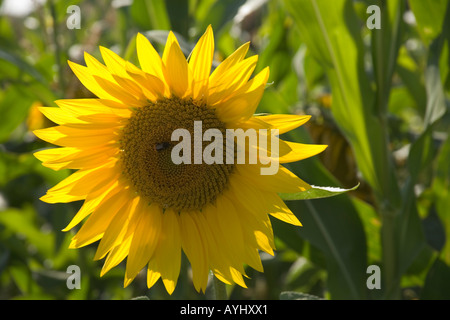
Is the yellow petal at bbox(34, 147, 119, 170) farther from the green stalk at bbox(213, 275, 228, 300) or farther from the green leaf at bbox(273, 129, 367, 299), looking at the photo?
the green leaf at bbox(273, 129, 367, 299)

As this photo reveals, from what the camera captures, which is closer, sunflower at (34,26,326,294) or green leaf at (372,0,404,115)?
sunflower at (34,26,326,294)

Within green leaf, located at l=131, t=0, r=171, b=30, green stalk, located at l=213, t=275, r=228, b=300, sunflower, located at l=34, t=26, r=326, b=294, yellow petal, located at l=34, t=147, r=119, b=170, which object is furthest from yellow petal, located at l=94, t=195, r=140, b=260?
green leaf, located at l=131, t=0, r=171, b=30

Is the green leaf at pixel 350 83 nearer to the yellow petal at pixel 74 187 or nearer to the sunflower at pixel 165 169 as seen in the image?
the sunflower at pixel 165 169

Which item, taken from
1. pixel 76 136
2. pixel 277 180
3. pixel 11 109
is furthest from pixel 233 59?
pixel 11 109

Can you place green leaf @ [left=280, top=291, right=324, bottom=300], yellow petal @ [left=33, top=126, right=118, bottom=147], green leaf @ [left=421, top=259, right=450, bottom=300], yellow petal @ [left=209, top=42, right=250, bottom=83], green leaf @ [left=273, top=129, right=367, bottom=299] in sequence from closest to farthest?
yellow petal @ [left=209, top=42, right=250, bottom=83], yellow petal @ [left=33, top=126, right=118, bottom=147], green leaf @ [left=280, top=291, right=324, bottom=300], green leaf @ [left=421, top=259, right=450, bottom=300], green leaf @ [left=273, top=129, right=367, bottom=299]

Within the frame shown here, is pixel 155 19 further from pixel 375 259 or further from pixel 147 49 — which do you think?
pixel 375 259

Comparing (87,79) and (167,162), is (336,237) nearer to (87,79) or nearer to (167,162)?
(167,162)

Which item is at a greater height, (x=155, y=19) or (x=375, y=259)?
(x=155, y=19)
